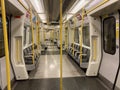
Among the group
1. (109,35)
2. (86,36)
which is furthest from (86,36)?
(109,35)

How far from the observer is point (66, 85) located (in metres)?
3.90

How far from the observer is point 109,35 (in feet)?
13.2

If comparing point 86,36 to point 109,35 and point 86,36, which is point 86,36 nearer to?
point 86,36

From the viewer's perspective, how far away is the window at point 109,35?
3.73 m

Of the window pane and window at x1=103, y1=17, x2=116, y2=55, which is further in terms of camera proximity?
the window pane

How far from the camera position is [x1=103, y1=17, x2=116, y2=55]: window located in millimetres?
3730

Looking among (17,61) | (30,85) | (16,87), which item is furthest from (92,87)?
(17,61)

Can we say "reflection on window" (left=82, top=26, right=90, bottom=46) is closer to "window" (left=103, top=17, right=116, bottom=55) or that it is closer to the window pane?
the window pane

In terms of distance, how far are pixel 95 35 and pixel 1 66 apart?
2.94 meters

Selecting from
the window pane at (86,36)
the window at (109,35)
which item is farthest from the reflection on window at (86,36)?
the window at (109,35)

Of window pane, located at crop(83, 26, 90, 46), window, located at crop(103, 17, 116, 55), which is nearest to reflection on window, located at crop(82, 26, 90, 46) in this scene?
window pane, located at crop(83, 26, 90, 46)

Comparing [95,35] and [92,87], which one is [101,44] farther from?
[92,87]

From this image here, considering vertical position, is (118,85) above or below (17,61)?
below

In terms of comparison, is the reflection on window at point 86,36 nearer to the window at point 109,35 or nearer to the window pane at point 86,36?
the window pane at point 86,36
